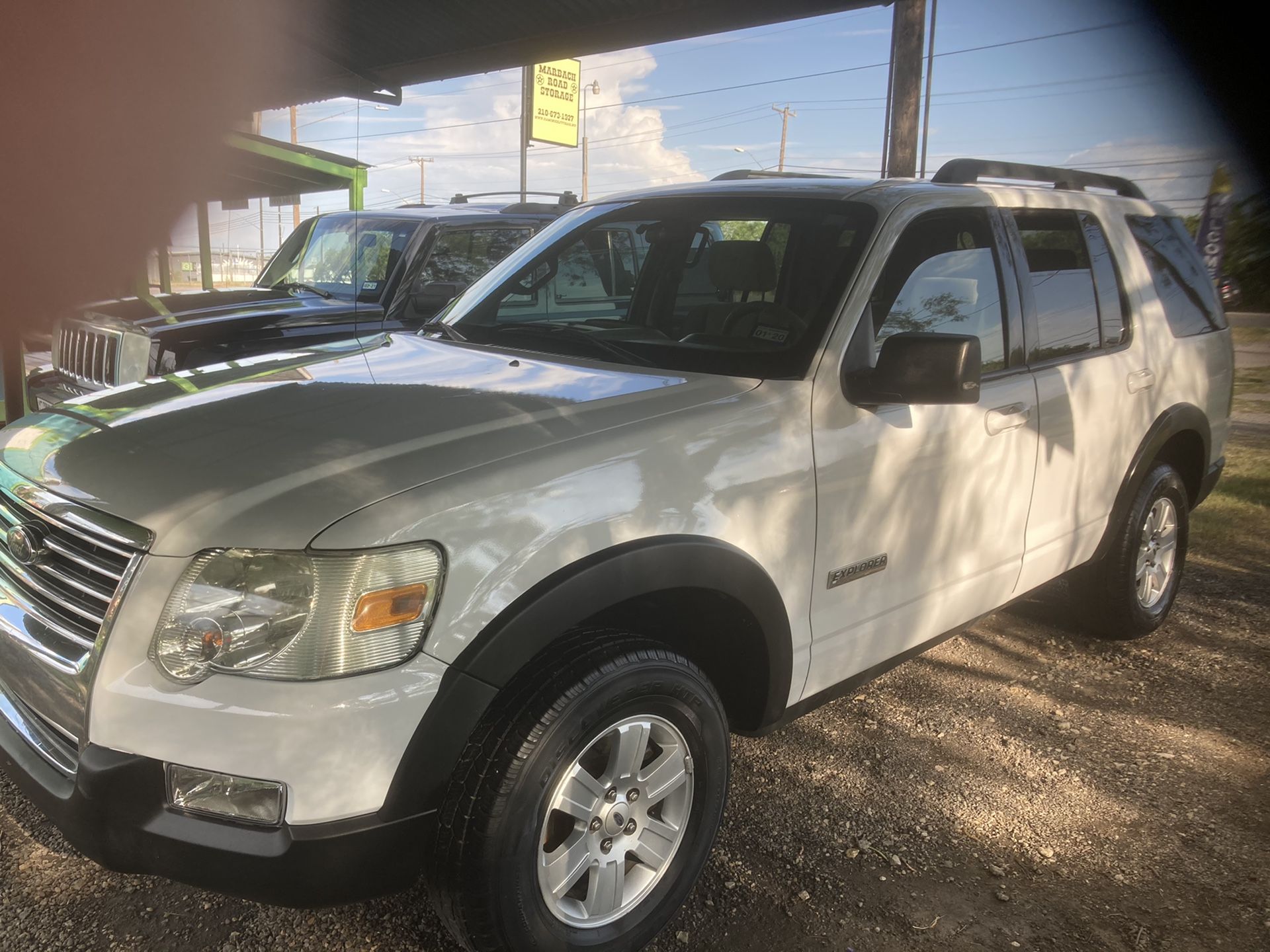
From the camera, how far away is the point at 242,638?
1.87m

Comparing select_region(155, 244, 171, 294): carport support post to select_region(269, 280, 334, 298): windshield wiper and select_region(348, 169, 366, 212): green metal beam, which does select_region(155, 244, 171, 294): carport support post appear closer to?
select_region(348, 169, 366, 212): green metal beam

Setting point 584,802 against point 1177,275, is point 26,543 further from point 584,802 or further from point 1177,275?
point 1177,275

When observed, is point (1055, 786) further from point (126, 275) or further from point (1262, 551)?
point (1262, 551)

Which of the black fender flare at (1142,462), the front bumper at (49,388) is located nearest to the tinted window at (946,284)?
the black fender flare at (1142,462)

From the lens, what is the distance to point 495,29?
20.7 ft

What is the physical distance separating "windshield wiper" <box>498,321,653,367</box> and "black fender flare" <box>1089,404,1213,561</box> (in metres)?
2.32

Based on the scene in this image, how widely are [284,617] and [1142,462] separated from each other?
11.7 ft

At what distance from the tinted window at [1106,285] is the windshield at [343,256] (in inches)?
166

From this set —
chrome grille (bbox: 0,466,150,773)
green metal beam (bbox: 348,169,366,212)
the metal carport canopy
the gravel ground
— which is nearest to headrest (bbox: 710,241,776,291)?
the gravel ground

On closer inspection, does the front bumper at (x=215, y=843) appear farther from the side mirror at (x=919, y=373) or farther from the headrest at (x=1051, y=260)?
the headrest at (x=1051, y=260)

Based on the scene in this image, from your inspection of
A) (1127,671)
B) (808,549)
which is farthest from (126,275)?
(1127,671)

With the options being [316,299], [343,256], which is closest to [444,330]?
[316,299]

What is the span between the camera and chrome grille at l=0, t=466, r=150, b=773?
1975mm

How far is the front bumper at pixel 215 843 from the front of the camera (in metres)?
1.87
